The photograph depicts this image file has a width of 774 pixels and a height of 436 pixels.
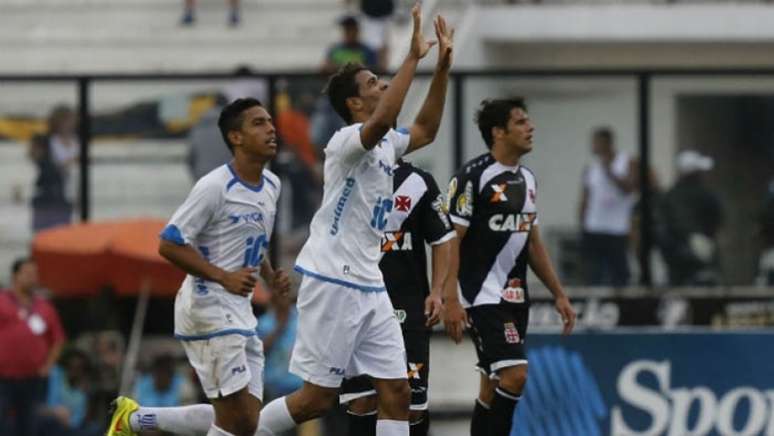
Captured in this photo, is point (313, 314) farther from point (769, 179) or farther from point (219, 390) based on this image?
point (769, 179)

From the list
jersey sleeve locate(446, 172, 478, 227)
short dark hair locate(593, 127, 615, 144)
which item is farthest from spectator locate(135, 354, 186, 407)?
jersey sleeve locate(446, 172, 478, 227)

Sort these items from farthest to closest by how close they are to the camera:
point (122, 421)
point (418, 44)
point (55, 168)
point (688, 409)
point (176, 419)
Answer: point (55, 168)
point (688, 409)
point (122, 421)
point (176, 419)
point (418, 44)

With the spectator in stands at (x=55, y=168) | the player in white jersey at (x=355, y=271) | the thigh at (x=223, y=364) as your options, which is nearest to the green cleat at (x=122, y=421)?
the thigh at (x=223, y=364)

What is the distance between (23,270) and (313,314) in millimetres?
7466

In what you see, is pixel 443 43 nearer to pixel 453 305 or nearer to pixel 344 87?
pixel 344 87

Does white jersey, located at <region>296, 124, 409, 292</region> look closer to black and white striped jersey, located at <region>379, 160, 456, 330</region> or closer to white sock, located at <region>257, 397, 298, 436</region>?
black and white striped jersey, located at <region>379, 160, 456, 330</region>

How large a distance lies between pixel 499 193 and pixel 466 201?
211 millimetres

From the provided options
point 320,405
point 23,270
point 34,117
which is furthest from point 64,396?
point 320,405

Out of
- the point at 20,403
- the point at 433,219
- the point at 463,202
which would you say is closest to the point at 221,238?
the point at 433,219

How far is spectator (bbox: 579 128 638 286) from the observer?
2016cm

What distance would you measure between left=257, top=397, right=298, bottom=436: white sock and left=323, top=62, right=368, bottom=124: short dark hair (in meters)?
1.68

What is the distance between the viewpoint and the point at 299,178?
20.3 metres

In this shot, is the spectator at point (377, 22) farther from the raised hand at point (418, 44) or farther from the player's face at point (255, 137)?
the raised hand at point (418, 44)

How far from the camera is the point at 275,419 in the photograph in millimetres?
13156
